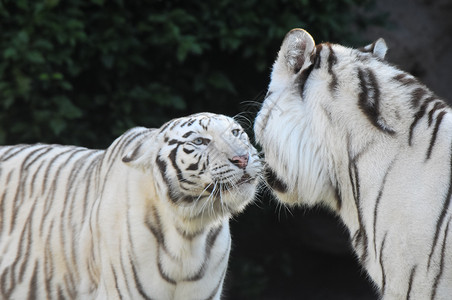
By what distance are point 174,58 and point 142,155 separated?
2.32 m

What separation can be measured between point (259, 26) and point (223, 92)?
0.63 metres

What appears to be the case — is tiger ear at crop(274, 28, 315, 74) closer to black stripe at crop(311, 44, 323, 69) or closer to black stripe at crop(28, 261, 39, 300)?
black stripe at crop(311, 44, 323, 69)

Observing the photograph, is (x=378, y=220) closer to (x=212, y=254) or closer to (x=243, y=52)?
(x=212, y=254)

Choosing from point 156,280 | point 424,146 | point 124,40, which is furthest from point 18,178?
point 424,146

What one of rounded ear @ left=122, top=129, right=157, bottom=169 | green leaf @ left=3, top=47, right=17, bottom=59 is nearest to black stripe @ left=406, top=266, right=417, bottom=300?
rounded ear @ left=122, top=129, right=157, bottom=169

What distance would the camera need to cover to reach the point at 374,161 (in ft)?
6.63

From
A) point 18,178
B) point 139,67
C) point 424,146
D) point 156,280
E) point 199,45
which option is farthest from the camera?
point 139,67

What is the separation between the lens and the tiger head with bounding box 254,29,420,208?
2.04m

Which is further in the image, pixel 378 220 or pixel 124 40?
pixel 124 40

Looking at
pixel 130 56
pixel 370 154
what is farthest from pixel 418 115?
pixel 130 56

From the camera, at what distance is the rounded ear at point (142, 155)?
3008 mm

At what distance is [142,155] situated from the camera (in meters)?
3.02

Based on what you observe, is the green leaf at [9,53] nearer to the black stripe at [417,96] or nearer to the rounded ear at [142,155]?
the rounded ear at [142,155]

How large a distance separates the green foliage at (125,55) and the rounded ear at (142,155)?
5.39 feet
